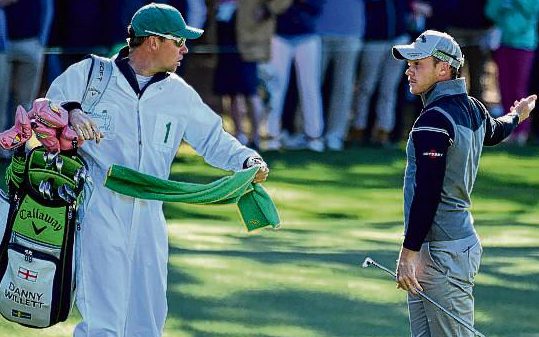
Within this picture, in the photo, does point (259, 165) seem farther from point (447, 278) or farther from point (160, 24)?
point (447, 278)

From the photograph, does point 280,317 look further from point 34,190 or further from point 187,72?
point 187,72

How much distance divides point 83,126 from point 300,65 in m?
9.84

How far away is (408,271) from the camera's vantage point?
7.47 meters

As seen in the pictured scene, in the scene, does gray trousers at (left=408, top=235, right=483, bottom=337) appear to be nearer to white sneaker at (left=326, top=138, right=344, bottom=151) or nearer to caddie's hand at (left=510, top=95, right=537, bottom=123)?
caddie's hand at (left=510, top=95, right=537, bottom=123)

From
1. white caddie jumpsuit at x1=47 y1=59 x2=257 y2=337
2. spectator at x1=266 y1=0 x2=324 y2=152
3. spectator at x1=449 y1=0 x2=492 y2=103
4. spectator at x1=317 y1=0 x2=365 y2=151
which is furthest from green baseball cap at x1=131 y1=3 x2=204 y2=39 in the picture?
spectator at x1=449 y1=0 x2=492 y2=103

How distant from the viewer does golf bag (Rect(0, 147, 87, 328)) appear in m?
7.70

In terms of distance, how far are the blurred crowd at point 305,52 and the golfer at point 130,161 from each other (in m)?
7.65

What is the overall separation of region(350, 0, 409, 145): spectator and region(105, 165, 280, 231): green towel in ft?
31.4

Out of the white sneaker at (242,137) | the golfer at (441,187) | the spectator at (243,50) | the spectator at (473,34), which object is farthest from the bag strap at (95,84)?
the spectator at (473,34)

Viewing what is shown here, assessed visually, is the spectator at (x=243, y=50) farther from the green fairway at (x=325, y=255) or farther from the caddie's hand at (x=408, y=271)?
the caddie's hand at (x=408, y=271)

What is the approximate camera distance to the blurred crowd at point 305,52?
52.6 feet

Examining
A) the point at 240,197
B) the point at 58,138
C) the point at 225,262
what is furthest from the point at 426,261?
the point at 225,262

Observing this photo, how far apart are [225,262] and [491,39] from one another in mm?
7369

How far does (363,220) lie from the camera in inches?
545
